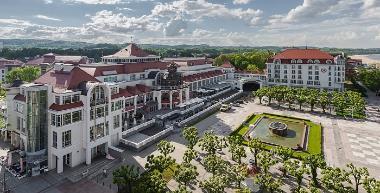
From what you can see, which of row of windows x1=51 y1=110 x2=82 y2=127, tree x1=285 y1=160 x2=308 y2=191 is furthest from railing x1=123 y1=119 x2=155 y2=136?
tree x1=285 y1=160 x2=308 y2=191

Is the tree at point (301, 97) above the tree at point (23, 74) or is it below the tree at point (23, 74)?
below

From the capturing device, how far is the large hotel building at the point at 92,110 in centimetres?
4766

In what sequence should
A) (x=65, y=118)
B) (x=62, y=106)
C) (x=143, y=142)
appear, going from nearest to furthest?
1. (x=62, y=106)
2. (x=65, y=118)
3. (x=143, y=142)

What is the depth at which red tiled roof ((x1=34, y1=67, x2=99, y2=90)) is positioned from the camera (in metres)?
51.3

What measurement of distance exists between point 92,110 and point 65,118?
505 centimetres

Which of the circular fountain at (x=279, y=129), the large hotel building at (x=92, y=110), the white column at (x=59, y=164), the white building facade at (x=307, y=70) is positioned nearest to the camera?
the white column at (x=59, y=164)

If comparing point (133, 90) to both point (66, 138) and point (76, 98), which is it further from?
point (66, 138)

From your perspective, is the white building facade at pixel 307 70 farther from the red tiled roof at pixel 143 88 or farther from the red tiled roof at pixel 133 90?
the red tiled roof at pixel 133 90

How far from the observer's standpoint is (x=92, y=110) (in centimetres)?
5081

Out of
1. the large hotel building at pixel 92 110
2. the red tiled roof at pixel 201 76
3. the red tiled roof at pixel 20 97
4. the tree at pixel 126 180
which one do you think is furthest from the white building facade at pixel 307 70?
the tree at pixel 126 180

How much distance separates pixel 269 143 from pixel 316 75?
7146 centimetres

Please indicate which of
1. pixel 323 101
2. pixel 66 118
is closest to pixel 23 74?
pixel 66 118

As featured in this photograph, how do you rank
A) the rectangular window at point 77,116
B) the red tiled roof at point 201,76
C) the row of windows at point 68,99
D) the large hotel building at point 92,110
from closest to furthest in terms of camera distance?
1. the row of windows at point 68,99
2. the large hotel building at point 92,110
3. the rectangular window at point 77,116
4. the red tiled roof at point 201,76

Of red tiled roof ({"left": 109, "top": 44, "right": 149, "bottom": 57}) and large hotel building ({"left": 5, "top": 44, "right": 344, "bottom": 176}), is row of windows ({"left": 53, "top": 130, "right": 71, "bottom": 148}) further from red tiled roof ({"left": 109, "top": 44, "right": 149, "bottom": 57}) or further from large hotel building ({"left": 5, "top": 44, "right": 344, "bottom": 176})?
red tiled roof ({"left": 109, "top": 44, "right": 149, "bottom": 57})
